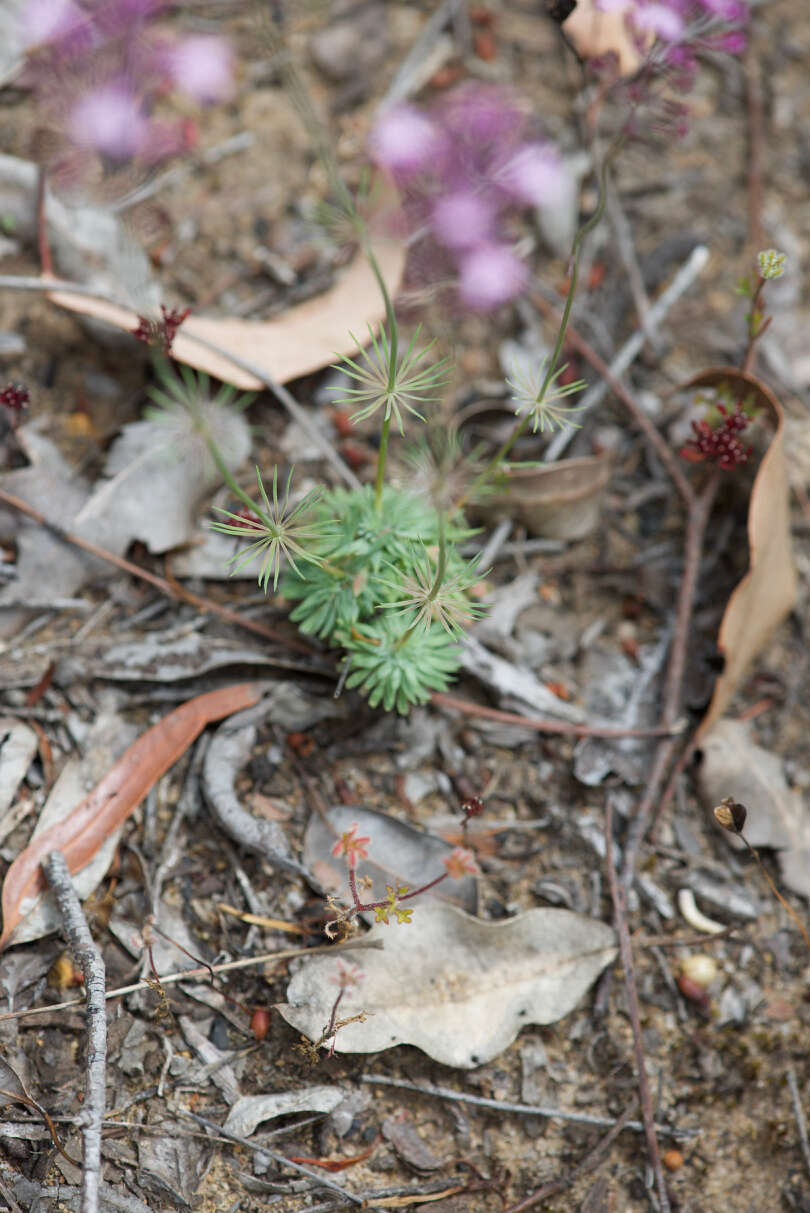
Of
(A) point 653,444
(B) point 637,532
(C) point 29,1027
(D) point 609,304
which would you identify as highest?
(D) point 609,304

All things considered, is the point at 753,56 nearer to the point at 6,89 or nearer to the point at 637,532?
the point at 637,532

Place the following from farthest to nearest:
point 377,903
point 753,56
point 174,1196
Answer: point 753,56 → point 377,903 → point 174,1196

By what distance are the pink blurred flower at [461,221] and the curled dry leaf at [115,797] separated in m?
1.46

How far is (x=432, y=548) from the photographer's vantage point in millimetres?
2234

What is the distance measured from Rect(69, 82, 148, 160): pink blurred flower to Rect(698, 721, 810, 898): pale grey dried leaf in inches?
97.9

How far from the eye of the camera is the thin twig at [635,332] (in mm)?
2785

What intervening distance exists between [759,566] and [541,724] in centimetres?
73

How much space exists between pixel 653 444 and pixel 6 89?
2.36 meters

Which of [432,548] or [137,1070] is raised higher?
[432,548]

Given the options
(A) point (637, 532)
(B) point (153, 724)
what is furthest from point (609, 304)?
(B) point (153, 724)

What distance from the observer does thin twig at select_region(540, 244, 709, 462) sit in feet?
9.14

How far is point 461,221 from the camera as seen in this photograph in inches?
109

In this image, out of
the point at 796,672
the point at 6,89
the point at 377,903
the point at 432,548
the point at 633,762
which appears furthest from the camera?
the point at 6,89

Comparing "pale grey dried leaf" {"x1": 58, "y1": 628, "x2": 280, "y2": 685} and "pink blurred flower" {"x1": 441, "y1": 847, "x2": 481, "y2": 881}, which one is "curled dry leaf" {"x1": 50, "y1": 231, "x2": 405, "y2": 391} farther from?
"pink blurred flower" {"x1": 441, "y1": 847, "x2": 481, "y2": 881}
